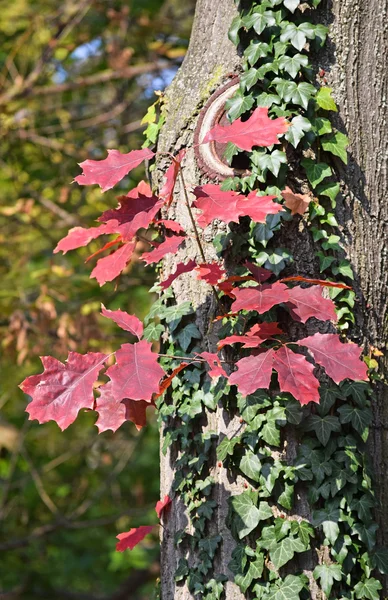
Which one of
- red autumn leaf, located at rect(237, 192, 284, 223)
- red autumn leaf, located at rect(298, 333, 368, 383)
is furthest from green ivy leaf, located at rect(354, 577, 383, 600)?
red autumn leaf, located at rect(237, 192, 284, 223)

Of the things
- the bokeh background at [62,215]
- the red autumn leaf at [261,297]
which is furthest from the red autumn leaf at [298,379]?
the bokeh background at [62,215]

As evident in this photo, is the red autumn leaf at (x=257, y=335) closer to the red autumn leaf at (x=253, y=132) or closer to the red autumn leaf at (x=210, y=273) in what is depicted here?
the red autumn leaf at (x=210, y=273)

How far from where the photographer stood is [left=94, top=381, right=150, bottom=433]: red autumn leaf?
188cm

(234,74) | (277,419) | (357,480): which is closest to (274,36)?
(234,74)

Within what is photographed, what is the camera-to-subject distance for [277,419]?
1947 mm

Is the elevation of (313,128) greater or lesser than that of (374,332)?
greater

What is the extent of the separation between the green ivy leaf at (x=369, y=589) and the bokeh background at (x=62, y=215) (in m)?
2.63

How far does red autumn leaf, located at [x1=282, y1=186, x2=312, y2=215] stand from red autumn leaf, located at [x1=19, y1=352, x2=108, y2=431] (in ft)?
2.24

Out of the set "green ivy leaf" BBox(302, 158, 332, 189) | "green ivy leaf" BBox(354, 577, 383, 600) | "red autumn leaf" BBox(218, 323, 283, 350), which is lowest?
"green ivy leaf" BBox(354, 577, 383, 600)

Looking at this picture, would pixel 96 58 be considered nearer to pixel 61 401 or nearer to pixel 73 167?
pixel 73 167

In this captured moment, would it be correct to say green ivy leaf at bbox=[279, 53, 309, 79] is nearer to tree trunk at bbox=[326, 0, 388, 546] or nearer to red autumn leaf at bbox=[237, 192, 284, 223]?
tree trunk at bbox=[326, 0, 388, 546]

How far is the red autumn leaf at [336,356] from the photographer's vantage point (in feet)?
5.88

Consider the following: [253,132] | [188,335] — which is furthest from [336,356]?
[253,132]

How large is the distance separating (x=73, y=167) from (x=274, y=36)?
158 inches
